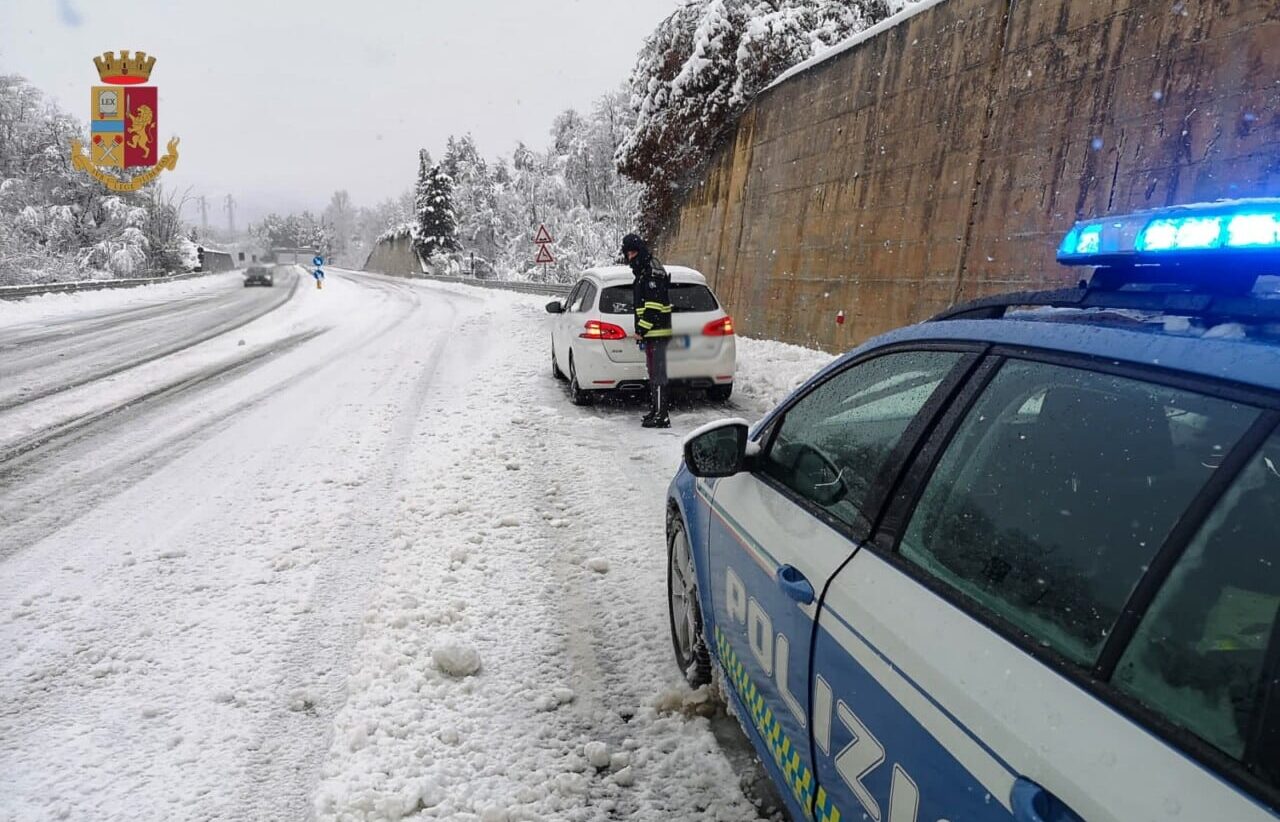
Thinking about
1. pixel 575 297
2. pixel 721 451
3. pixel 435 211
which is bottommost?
pixel 721 451

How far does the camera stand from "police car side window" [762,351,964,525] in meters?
1.89

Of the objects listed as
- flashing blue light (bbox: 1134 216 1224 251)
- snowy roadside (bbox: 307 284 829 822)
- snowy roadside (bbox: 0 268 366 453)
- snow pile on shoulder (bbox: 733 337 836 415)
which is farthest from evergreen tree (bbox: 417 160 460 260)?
flashing blue light (bbox: 1134 216 1224 251)

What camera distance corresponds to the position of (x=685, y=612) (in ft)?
10.6

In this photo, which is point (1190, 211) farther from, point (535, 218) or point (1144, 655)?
point (535, 218)

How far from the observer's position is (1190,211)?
1.36m

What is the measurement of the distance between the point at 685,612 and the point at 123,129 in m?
48.1

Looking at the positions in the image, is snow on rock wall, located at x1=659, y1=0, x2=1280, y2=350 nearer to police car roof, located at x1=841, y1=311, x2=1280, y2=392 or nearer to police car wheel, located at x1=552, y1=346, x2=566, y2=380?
police car wheel, located at x1=552, y1=346, x2=566, y2=380

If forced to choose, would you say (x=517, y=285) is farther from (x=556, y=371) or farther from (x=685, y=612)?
(x=685, y=612)

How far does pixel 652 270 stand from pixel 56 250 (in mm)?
47117

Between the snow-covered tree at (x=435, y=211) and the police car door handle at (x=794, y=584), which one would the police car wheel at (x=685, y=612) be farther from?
the snow-covered tree at (x=435, y=211)

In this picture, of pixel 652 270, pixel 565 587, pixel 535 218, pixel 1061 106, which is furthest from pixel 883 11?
pixel 535 218

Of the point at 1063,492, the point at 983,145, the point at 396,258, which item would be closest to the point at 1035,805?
the point at 1063,492

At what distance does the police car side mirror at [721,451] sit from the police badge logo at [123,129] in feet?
148

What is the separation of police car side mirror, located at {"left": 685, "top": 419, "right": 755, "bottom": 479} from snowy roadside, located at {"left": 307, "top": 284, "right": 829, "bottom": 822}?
107 cm
